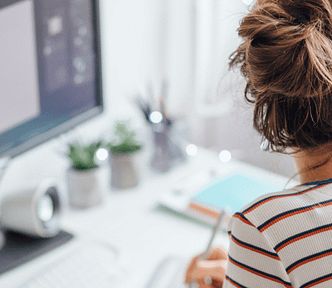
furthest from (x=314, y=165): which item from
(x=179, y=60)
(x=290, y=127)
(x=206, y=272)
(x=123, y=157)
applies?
(x=179, y=60)

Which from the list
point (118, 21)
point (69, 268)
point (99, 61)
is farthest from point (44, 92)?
point (118, 21)

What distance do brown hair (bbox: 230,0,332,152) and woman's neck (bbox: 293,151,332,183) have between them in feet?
0.05

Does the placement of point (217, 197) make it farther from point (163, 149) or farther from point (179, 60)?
point (179, 60)

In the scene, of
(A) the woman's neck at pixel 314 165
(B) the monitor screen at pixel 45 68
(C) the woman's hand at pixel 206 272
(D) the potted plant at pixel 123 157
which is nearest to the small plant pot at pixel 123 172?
(D) the potted plant at pixel 123 157

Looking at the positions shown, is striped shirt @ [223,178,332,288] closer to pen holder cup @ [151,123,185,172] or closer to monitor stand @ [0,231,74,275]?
monitor stand @ [0,231,74,275]

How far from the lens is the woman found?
0.38 m

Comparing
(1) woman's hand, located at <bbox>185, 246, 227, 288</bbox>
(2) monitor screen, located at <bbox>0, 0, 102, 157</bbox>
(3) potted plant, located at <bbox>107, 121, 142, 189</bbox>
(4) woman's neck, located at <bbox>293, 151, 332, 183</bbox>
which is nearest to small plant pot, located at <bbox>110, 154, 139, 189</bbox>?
(3) potted plant, located at <bbox>107, 121, 142, 189</bbox>

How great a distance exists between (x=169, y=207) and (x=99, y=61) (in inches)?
12.9

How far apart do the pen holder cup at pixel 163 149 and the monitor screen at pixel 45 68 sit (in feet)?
0.59

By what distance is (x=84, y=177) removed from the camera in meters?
0.85

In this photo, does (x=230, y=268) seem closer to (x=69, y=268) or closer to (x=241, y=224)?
(x=241, y=224)

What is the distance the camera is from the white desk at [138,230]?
71cm

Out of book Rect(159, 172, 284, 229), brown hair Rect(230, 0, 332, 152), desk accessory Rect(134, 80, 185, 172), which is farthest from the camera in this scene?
desk accessory Rect(134, 80, 185, 172)

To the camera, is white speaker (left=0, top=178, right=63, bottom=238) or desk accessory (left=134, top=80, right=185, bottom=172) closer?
white speaker (left=0, top=178, right=63, bottom=238)
